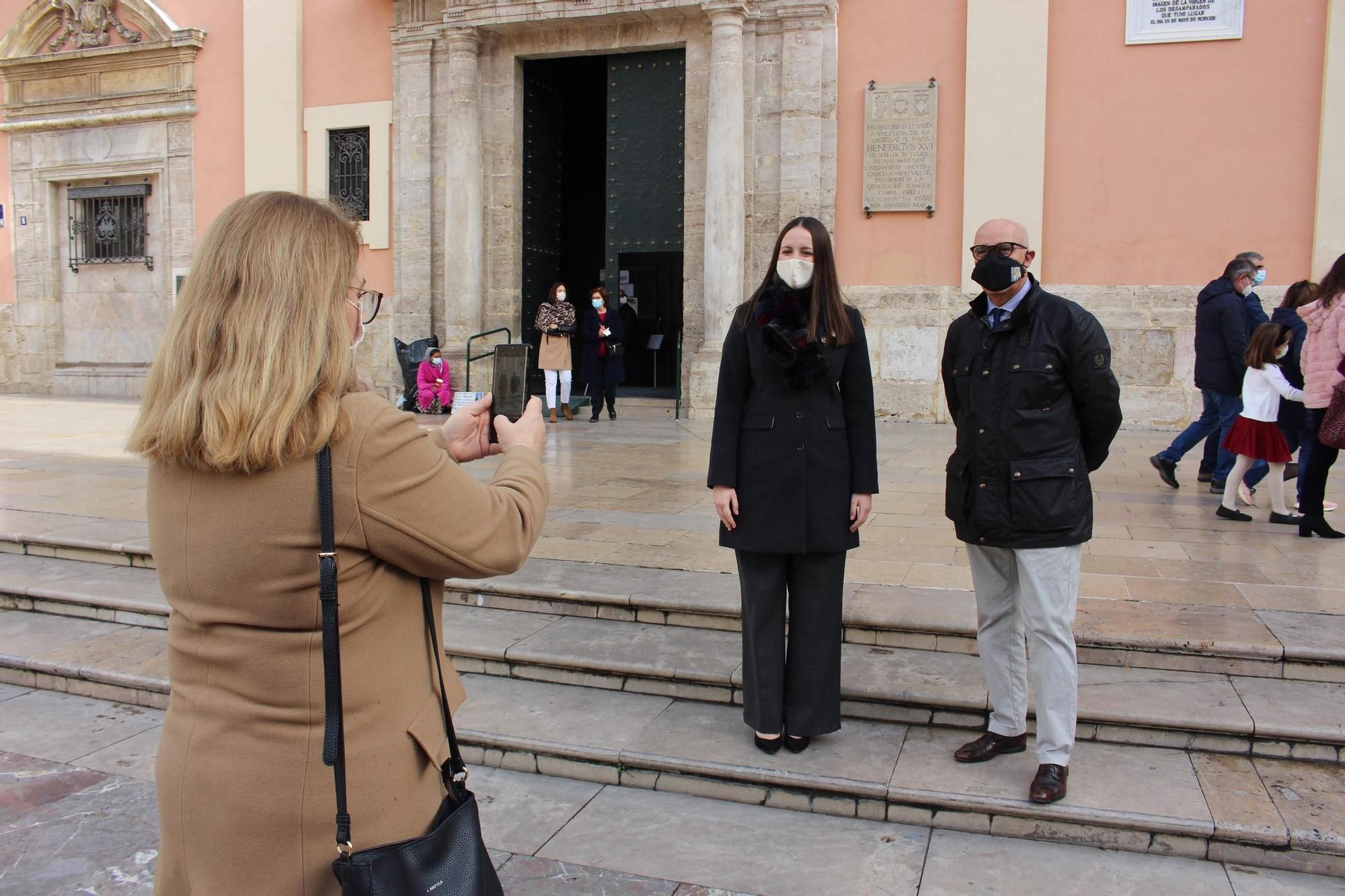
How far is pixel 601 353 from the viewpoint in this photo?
13492 mm

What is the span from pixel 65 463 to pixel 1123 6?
11372 mm

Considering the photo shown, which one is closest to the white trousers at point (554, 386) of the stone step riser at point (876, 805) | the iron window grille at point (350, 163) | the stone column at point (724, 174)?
the stone column at point (724, 174)

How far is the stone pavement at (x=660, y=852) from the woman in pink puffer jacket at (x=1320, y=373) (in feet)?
12.7

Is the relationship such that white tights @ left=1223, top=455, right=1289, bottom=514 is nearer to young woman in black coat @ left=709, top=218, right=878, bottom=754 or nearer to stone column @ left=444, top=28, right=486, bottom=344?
young woman in black coat @ left=709, top=218, right=878, bottom=754

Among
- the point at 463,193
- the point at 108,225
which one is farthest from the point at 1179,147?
the point at 108,225

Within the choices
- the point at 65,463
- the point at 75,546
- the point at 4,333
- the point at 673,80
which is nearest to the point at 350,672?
the point at 75,546

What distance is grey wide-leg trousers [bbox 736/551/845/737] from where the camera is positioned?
3.72m

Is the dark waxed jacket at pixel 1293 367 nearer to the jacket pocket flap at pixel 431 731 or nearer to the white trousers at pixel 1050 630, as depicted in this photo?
the white trousers at pixel 1050 630

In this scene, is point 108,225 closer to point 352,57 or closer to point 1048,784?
point 352,57

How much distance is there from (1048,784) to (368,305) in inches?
99.4

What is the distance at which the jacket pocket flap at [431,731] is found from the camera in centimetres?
170

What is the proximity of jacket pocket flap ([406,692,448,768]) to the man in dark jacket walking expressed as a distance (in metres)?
7.23

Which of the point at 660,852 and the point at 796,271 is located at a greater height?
the point at 796,271

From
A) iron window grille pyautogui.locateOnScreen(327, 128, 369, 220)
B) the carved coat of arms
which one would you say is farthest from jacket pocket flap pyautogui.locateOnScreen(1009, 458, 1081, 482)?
the carved coat of arms
